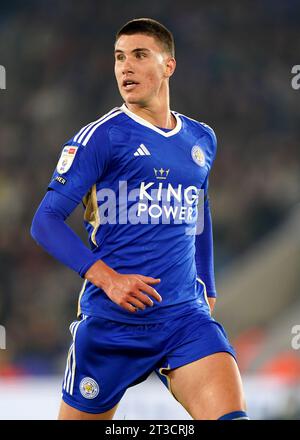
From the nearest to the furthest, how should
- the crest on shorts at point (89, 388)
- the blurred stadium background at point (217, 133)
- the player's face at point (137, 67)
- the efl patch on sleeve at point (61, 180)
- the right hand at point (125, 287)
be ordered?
the right hand at point (125, 287) < the efl patch on sleeve at point (61, 180) < the crest on shorts at point (89, 388) < the player's face at point (137, 67) < the blurred stadium background at point (217, 133)

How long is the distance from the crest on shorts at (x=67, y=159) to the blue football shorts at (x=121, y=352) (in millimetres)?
697

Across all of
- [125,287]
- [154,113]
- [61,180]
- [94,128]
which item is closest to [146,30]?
[154,113]

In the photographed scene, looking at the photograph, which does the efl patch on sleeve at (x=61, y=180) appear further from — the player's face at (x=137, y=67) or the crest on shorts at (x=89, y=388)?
the crest on shorts at (x=89, y=388)

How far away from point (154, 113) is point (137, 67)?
0.24 metres

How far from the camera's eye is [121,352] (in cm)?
395

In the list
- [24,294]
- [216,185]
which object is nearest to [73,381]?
[24,294]

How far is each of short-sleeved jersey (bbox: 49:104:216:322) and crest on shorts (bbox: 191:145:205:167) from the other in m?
0.10

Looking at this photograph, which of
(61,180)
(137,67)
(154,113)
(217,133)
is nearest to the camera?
(61,180)

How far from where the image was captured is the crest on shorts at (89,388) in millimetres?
3953

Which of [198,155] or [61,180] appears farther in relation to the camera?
[198,155]

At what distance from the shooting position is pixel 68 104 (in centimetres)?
1291

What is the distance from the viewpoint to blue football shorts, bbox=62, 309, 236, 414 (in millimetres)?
3918

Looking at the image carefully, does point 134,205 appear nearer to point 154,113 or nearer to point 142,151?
point 142,151

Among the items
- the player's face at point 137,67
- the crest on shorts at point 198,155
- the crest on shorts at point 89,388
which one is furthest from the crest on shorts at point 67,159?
the crest on shorts at point 89,388
